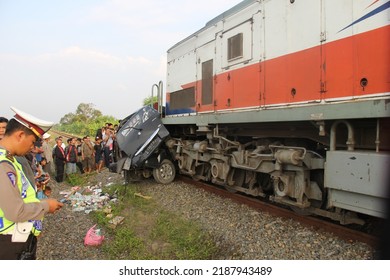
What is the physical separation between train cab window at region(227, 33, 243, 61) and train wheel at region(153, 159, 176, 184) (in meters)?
3.92

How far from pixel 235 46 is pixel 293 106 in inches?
84.5

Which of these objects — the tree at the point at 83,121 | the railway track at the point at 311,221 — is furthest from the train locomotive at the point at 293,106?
the tree at the point at 83,121

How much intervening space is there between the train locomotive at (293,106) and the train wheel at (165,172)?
687mm

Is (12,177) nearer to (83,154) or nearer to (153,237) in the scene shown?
(153,237)

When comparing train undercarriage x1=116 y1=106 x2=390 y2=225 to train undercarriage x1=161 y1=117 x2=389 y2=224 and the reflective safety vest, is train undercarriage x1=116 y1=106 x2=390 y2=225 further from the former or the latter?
the reflective safety vest

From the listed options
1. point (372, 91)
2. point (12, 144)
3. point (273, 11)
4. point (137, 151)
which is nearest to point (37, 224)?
point (12, 144)

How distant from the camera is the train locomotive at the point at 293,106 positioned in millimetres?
3605

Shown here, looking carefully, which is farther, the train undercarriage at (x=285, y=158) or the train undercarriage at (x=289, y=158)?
the train undercarriage at (x=289, y=158)

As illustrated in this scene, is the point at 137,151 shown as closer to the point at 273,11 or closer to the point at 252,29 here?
the point at 252,29

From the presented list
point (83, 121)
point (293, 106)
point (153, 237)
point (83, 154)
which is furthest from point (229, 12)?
point (83, 121)

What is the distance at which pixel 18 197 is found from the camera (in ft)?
7.39

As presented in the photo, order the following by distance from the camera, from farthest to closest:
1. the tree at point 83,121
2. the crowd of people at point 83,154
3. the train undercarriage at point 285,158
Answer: the tree at point 83,121 → the crowd of people at point 83,154 → the train undercarriage at point 285,158

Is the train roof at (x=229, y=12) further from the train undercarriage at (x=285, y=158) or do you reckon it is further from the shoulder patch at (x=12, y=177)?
the shoulder patch at (x=12, y=177)

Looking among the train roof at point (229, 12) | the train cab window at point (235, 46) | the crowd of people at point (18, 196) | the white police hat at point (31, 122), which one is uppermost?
the train roof at point (229, 12)
